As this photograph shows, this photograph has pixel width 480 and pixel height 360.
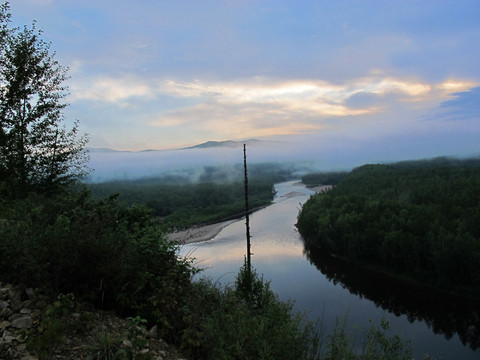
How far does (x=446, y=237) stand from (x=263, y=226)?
24952 millimetres

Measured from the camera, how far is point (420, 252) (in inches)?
1292

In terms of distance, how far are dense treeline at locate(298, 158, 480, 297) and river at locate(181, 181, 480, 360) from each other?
2.46m

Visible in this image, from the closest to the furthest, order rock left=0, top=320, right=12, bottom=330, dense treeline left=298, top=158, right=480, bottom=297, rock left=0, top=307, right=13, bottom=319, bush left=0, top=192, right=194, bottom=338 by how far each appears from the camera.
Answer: rock left=0, top=320, right=12, bottom=330 → rock left=0, top=307, right=13, bottom=319 → bush left=0, top=192, right=194, bottom=338 → dense treeline left=298, top=158, right=480, bottom=297

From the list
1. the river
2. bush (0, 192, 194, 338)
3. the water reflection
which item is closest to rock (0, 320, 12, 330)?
bush (0, 192, 194, 338)

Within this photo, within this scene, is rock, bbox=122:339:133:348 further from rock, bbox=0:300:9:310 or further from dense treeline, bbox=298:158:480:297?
dense treeline, bbox=298:158:480:297

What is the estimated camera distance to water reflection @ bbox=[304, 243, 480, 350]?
22336mm

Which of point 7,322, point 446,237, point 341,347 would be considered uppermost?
point 7,322

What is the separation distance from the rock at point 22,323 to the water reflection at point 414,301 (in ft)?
81.5

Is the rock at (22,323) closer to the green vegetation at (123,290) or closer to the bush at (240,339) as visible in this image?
the green vegetation at (123,290)

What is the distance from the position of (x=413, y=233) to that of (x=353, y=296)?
15.1 m

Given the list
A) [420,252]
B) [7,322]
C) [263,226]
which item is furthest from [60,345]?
[263,226]

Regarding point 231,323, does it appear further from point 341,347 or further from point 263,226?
point 263,226

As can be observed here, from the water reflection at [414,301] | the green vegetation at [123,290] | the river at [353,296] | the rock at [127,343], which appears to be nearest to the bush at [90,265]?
the green vegetation at [123,290]

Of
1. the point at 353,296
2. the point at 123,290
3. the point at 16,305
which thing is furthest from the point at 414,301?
the point at 16,305
